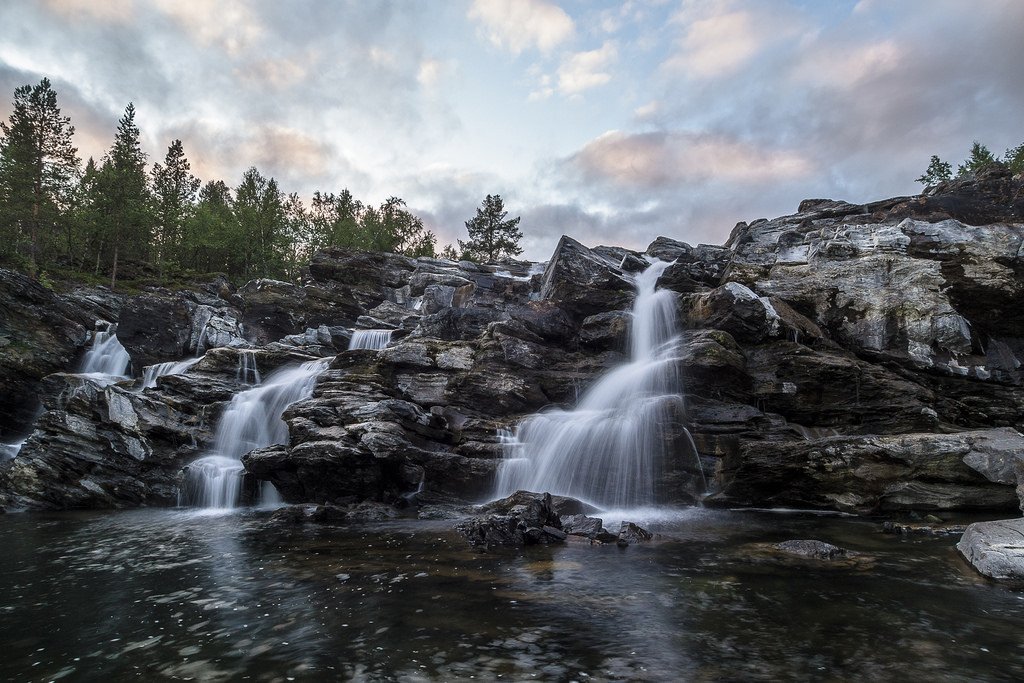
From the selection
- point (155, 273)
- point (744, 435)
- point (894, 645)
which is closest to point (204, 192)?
point (155, 273)

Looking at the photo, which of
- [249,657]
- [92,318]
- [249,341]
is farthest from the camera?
[249,341]

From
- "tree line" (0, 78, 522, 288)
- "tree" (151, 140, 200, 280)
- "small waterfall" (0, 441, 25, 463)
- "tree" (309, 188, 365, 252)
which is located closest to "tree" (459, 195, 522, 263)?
"tree line" (0, 78, 522, 288)

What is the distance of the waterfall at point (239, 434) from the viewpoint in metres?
20.9

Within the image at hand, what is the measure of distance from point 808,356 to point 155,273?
67777 mm

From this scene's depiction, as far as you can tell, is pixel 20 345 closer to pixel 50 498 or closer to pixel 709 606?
pixel 50 498

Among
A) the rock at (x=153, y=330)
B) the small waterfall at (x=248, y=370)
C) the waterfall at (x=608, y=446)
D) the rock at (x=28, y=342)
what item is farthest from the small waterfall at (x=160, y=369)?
the waterfall at (x=608, y=446)

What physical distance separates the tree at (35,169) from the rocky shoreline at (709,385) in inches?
799

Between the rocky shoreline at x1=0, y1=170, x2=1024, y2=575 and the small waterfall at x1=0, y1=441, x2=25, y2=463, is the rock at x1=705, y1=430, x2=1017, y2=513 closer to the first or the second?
the rocky shoreline at x1=0, y1=170, x2=1024, y2=575

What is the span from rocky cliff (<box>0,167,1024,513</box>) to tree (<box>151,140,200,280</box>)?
33.6 metres

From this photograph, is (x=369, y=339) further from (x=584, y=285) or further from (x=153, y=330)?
(x=584, y=285)

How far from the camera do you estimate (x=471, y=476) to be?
19.0m

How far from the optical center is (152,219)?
183 feet

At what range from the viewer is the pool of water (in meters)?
6.00

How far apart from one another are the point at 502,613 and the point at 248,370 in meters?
26.0
